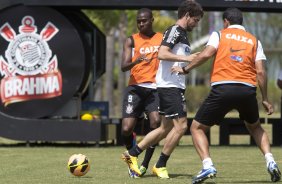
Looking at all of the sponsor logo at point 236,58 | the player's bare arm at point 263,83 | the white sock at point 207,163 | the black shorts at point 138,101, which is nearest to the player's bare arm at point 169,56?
the sponsor logo at point 236,58

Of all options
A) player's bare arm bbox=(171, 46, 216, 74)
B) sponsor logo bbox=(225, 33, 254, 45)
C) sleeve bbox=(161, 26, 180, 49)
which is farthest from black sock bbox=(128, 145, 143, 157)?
sponsor logo bbox=(225, 33, 254, 45)

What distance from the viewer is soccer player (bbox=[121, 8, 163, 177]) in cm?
1310

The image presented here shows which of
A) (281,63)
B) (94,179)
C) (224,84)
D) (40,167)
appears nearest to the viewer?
(224,84)

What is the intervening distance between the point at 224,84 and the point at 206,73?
5716 centimetres

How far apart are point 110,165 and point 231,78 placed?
399cm

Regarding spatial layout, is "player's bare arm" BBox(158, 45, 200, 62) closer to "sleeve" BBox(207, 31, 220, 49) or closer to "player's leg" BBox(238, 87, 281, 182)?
"sleeve" BBox(207, 31, 220, 49)

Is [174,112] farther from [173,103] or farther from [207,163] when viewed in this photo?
[207,163]

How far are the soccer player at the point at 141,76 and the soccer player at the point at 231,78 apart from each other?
1.90m

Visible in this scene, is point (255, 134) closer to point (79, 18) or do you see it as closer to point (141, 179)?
point (141, 179)

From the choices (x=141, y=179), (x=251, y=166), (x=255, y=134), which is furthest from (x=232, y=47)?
(x=251, y=166)

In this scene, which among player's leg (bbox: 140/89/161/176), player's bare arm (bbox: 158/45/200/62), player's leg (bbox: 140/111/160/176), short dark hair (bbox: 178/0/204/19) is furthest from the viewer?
player's leg (bbox: 140/89/161/176)

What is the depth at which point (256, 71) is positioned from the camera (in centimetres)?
1110

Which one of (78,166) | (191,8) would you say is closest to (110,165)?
(78,166)

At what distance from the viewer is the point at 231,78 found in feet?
35.8
